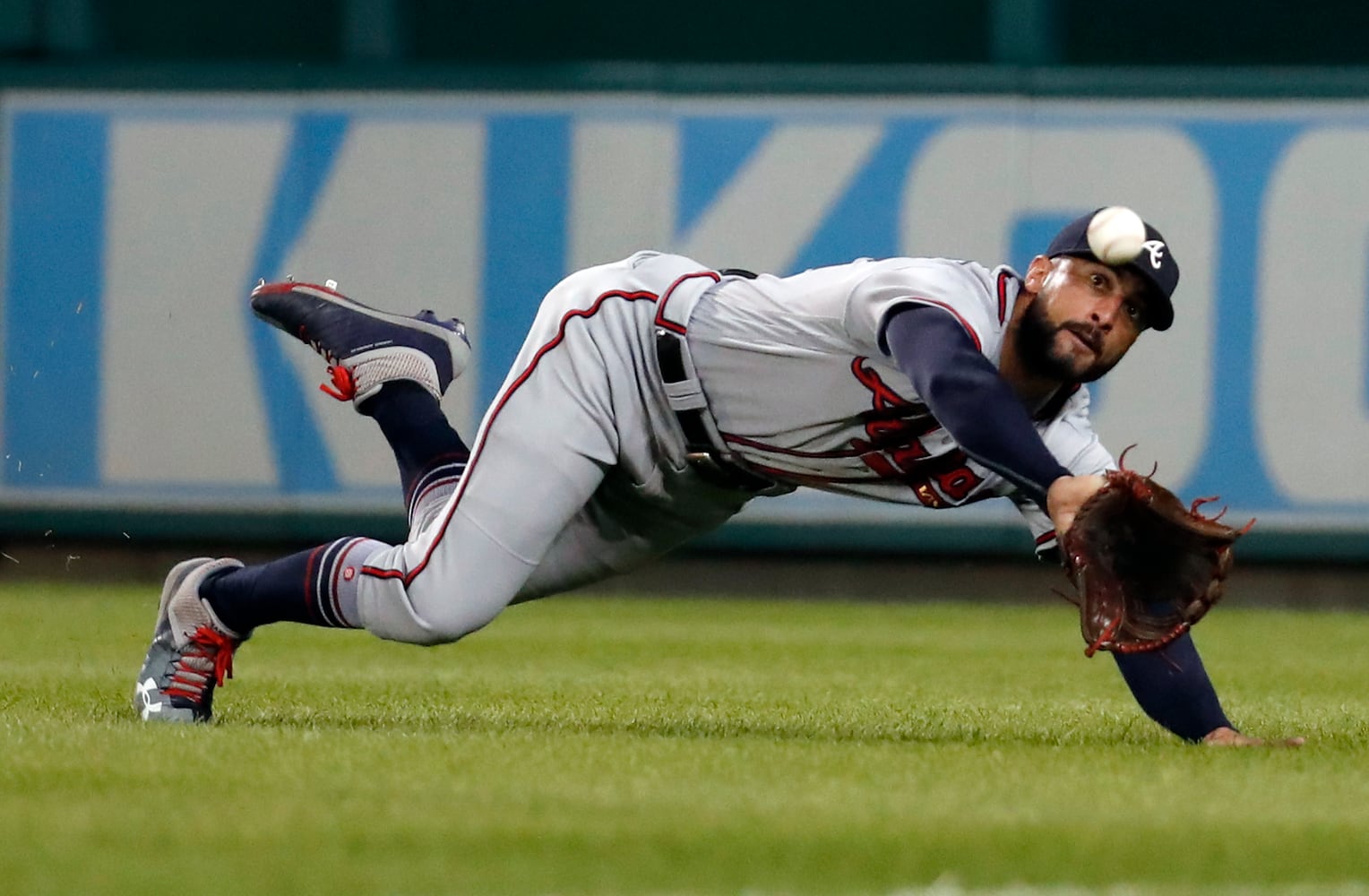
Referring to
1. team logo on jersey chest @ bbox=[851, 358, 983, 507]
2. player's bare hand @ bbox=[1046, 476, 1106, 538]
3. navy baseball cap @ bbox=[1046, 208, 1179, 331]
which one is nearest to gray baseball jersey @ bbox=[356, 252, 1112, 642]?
team logo on jersey chest @ bbox=[851, 358, 983, 507]

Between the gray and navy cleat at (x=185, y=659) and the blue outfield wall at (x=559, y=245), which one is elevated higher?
the gray and navy cleat at (x=185, y=659)

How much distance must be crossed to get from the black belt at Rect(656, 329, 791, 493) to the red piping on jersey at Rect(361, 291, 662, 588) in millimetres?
144

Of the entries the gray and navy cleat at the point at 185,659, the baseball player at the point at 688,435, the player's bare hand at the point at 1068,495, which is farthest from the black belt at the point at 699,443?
the gray and navy cleat at the point at 185,659

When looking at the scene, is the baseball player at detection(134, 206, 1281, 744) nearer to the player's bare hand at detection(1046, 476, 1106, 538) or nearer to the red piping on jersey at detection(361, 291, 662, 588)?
the red piping on jersey at detection(361, 291, 662, 588)

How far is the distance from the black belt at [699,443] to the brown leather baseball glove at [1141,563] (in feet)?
2.61

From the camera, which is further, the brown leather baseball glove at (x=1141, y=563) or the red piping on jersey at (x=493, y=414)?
the red piping on jersey at (x=493, y=414)

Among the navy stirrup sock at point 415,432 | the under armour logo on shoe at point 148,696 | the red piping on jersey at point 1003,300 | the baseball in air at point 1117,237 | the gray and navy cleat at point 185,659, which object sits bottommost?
the under armour logo on shoe at point 148,696

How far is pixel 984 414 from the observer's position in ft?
12.3

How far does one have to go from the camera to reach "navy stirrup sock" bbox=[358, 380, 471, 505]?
4707mm

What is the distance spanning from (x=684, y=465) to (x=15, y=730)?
1410mm

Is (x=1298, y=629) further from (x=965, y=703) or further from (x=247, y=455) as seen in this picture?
(x=247, y=455)

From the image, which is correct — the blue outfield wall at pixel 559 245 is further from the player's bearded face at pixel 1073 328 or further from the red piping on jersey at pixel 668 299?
the player's bearded face at pixel 1073 328

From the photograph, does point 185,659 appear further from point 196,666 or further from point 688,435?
point 688,435

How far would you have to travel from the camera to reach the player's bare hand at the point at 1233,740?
4.32 metres
